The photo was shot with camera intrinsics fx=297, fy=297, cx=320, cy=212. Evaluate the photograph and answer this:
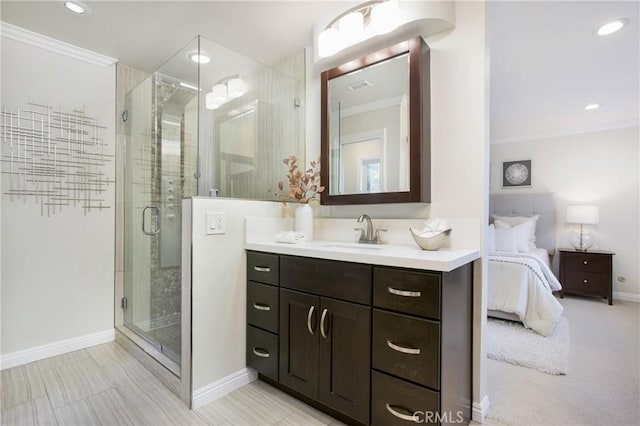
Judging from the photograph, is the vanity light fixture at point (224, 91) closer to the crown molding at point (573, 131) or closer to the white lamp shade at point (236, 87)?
the white lamp shade at point (236, 87)

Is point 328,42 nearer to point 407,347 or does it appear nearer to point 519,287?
point 407,347

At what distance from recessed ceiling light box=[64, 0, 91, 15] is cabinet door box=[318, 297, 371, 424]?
236 cm

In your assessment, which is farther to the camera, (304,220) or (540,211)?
(540,211)

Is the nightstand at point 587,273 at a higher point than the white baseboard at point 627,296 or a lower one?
higher

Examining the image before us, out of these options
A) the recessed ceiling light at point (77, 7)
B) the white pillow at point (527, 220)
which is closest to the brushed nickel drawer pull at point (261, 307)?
the recessed ceiling light at point (77, 7)

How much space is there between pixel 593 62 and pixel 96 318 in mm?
4731

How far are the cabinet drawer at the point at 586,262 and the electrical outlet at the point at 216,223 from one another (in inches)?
179

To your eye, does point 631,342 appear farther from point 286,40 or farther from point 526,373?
point 286,40

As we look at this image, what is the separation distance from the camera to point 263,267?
1.80 meters

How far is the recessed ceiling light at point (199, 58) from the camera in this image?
1.89 m

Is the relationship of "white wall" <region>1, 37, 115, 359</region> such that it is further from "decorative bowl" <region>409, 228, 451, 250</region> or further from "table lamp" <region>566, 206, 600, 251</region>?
"table lamp" <region>566, 206, 600, 251</region>

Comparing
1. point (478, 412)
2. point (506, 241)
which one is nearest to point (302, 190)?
point (478, 412)

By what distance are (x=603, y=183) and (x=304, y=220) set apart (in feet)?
14.6

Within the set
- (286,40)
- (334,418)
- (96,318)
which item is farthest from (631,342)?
(96,318)
